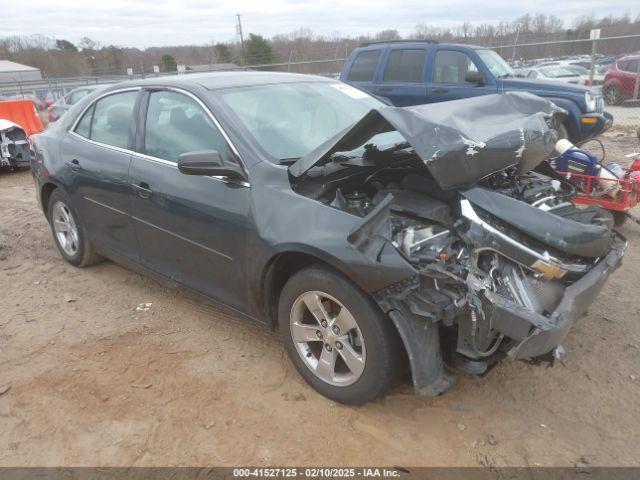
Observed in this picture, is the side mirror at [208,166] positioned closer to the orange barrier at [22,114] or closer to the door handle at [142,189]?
the door handle at [142,189]

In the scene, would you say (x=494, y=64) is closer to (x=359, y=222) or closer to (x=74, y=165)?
(x=74, y=165)

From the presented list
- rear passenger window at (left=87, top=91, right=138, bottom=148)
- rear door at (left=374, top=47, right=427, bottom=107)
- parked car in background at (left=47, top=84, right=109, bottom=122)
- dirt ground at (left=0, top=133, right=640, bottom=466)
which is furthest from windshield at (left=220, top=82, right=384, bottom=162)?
parked car in background at (left=47, top=84, right=109, bottom=122)

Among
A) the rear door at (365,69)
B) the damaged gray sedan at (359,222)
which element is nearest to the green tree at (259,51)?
the rear door at (365,69)

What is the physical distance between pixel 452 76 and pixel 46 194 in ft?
21.8

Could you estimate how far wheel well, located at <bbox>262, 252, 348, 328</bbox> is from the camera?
2879 mm

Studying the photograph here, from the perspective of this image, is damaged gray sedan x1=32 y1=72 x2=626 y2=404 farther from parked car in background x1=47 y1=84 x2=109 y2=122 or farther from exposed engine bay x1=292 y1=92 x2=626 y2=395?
parked car in background x1=47 y1=84 x2=109 y2=122

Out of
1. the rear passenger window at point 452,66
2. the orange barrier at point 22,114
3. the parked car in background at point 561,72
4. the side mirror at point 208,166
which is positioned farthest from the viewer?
the parked car in background at point 561,72

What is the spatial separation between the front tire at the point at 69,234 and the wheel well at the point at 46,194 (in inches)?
2.1

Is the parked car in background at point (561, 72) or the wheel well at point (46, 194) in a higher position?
the wheel well at point (46, 194)

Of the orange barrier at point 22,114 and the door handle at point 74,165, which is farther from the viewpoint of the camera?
the orange barrier at point 22,114

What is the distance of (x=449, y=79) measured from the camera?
8.76 m

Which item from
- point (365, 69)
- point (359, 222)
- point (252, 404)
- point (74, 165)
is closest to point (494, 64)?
point (365, 69)

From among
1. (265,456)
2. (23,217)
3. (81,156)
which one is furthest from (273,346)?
(23,217)

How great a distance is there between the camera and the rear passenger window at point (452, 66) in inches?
339
